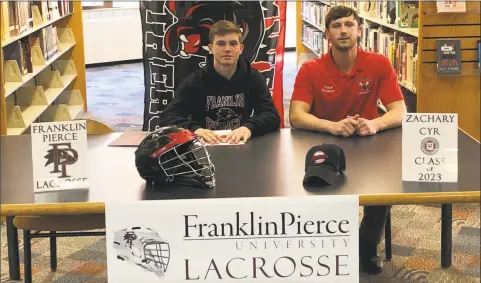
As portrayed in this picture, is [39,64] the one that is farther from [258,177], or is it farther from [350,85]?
[258,177]

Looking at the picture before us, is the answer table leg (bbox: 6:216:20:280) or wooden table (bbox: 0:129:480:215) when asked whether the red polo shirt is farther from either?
table leg (bbox: 6:216:20:280)

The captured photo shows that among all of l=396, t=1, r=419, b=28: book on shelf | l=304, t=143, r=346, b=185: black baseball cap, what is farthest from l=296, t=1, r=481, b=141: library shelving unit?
l=304, t=143, r=346, b=185: black baseball cap

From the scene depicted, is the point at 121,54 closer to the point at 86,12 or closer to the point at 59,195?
the point at 86,12

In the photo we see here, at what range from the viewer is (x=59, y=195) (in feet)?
6.81

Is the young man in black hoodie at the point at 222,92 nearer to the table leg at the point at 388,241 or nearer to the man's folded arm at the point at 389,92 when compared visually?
the man's folded arm at the point at 389,92

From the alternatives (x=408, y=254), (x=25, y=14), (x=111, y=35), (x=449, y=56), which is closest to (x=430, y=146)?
(x=408, y=254)

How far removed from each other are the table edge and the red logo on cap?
0.23 m

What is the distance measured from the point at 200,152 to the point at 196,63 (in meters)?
2.23

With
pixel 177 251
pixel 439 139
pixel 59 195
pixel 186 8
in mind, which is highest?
pixel 186 8

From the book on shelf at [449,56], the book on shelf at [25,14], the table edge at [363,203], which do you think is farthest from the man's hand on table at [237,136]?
the book on shelf at [25,14]

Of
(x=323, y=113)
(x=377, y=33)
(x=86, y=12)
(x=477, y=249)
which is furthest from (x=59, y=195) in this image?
(x=86, y=12)

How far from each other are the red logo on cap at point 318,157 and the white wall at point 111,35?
8.11m

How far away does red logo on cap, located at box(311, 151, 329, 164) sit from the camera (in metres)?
2.18

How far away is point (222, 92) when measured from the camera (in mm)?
3123
